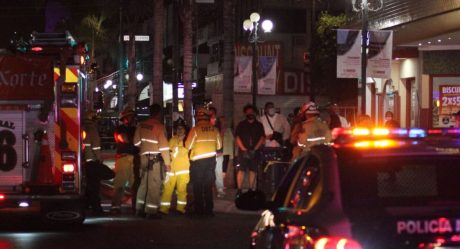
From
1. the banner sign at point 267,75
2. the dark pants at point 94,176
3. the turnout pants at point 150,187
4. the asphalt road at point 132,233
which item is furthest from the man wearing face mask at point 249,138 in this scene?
the banner sign at point 267,75

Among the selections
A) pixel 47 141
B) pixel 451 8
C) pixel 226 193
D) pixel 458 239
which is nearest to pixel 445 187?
pixel 458 239

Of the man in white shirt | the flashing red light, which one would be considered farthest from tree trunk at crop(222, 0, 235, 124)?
the flashing red light

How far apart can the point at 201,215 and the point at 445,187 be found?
954 cm

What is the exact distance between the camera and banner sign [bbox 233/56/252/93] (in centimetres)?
2338

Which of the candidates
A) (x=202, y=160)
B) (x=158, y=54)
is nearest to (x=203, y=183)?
(x=202, y=160)

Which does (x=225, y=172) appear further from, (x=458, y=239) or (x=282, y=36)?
(x=282, y=36)

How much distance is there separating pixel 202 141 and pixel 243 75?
945 centimetres

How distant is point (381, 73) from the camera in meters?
19.9

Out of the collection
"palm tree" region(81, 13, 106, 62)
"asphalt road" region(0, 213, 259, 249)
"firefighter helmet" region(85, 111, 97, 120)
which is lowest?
"asphalt road" region(0, 213, 259, 249)

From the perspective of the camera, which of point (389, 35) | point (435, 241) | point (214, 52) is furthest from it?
point (214, 52)

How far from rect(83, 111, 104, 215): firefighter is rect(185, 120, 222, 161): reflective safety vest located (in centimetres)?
159

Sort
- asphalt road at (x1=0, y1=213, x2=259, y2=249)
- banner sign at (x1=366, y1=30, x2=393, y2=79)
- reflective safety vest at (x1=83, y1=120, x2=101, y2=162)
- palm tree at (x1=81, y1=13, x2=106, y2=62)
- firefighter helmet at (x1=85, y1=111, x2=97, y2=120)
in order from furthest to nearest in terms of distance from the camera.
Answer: palm tree at (x1=81, y1=13, x2=106, y2=62) < banner sign at (x1=366, y1=30, x2=393, y2=79) < firefighter helmet at (x1=85, y1=111, x2=97, y2=120) < reflective safety vest at (x1=83, y1=120, x2=101, y2=162) < asphalt road at (x1=0, y1=213, x2=259, y2=249)

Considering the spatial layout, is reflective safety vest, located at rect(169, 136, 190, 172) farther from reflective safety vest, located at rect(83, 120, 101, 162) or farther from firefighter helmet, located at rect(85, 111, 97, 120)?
firefighter helmet, located at rect(85, 111, 97, 120)

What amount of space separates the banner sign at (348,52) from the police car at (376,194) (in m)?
15.0
